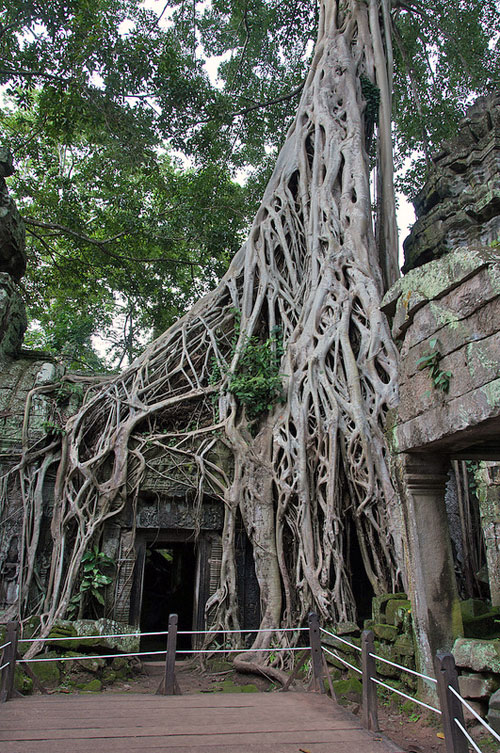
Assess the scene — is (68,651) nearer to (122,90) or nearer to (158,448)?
(158,448)

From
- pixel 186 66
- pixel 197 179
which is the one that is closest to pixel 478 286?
pixel 197 179

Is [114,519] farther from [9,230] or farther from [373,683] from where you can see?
[9,230]

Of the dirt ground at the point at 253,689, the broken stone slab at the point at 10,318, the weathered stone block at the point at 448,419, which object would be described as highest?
the broken stone slab at the point at 10,318

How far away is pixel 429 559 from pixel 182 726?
5.12 feet

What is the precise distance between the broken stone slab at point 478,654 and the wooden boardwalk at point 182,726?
57 centimetres

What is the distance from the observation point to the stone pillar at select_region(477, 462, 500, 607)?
4633 millimetres

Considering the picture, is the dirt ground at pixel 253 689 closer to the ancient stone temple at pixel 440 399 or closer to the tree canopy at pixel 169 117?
the ancient stone temple at pixel 440 399

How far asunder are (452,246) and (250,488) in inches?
177

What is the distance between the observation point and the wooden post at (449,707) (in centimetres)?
180

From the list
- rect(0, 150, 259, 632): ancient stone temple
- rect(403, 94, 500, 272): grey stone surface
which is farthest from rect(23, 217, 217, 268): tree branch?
rect(403, 94, 500, 272): grey stone surface

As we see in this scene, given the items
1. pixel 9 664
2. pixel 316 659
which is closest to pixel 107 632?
pixel 9 664

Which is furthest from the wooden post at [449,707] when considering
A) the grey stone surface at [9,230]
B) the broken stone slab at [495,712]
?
the grey stone surface at [9,230]

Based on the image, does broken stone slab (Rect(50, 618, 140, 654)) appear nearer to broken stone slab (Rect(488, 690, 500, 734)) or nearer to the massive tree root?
the massive tree root

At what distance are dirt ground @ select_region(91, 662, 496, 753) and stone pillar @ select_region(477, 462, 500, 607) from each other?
193cm
